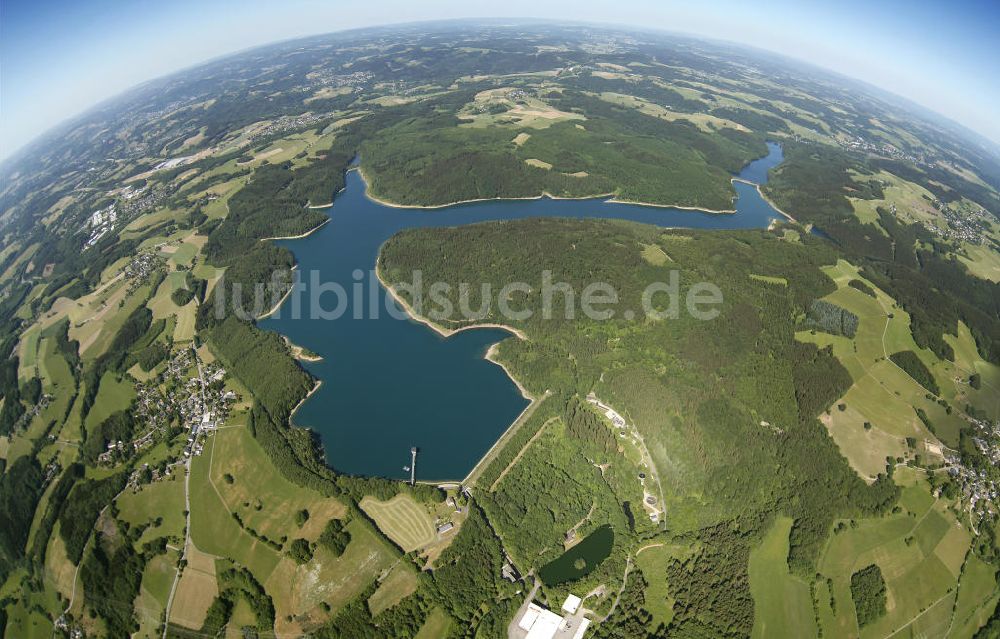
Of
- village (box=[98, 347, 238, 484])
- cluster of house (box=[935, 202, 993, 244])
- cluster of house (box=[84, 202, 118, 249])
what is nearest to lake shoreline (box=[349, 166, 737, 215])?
cluster of house (box=[935, 202, 993, 244])

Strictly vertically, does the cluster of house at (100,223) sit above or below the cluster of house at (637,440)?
below

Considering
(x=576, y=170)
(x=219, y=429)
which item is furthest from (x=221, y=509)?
(x=576, y=170)

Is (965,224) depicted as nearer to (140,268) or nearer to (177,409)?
(177,409)

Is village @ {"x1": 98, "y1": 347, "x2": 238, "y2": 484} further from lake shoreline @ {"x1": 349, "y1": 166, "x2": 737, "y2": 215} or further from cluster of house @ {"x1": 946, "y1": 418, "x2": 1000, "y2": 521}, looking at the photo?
cluster of house @ {"x1": 946, "y1": 418, "x2": 1000, "y2": 521}

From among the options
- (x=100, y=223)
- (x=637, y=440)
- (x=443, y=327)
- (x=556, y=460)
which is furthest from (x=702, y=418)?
(x=100, y=223)

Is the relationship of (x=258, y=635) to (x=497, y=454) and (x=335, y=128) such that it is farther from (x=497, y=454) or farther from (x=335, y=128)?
(x=335, y=128)

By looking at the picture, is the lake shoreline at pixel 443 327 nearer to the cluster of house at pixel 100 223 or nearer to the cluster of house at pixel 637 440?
the cluster of house at pixel 637 440

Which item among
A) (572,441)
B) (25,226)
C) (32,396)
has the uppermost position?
(572,441)

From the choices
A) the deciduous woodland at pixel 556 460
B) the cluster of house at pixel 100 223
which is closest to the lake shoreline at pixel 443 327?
the deciduous woodland at pixel 556 460
